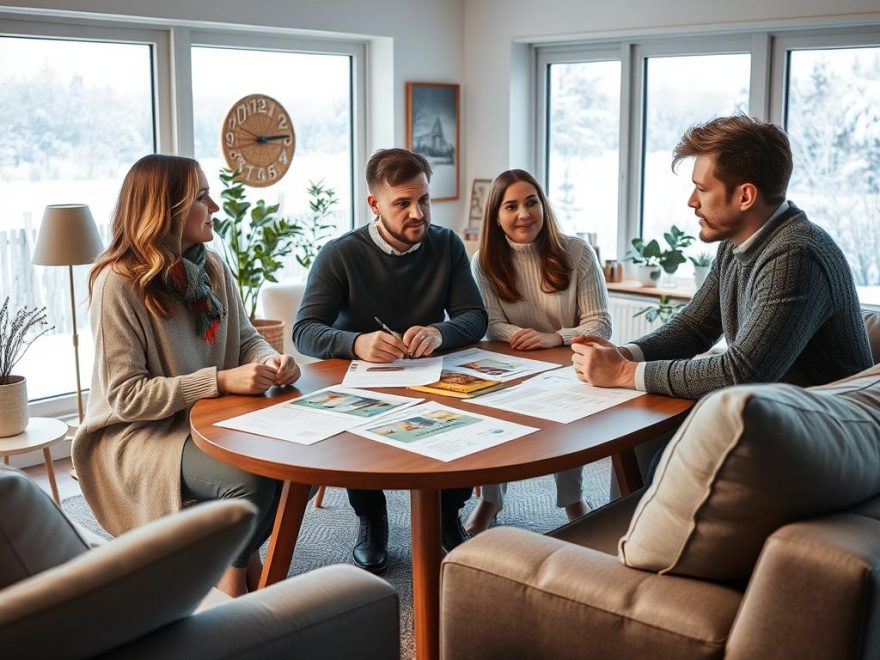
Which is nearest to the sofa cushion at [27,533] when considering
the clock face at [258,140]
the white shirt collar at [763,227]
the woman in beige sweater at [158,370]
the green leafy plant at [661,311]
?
the woman in beige sweater at [158,370]

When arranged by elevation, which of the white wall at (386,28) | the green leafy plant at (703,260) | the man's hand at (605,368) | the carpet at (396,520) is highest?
the white wall at (386,28)

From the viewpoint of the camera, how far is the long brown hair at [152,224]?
99.7 inches

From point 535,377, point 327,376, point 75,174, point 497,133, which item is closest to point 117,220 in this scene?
point 327,376

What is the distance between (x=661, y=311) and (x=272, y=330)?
1.75 meters

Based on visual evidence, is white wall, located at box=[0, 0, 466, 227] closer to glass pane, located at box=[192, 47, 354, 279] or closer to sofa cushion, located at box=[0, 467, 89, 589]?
glass pane, located at box=[192, 47, 354, 279]

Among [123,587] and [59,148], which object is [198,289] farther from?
[59,148]

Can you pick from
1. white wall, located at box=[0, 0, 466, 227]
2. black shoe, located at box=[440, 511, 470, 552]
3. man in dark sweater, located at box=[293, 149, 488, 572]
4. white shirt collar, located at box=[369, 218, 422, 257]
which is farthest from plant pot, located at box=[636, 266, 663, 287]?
black shoe, located at box=[440, 511, 470, 552]

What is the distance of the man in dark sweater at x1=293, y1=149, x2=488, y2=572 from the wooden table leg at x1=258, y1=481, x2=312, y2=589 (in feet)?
1.91

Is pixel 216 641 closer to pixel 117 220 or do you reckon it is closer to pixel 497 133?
pixel 117 220

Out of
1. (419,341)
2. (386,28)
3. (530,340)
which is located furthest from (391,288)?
(386,28)

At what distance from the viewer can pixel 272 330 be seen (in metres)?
4.04

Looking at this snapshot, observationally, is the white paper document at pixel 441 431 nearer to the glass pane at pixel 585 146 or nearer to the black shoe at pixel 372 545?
the black shoe at pixel 372 545

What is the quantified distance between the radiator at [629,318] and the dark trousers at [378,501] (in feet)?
6.34

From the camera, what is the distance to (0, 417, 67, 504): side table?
3133mm
